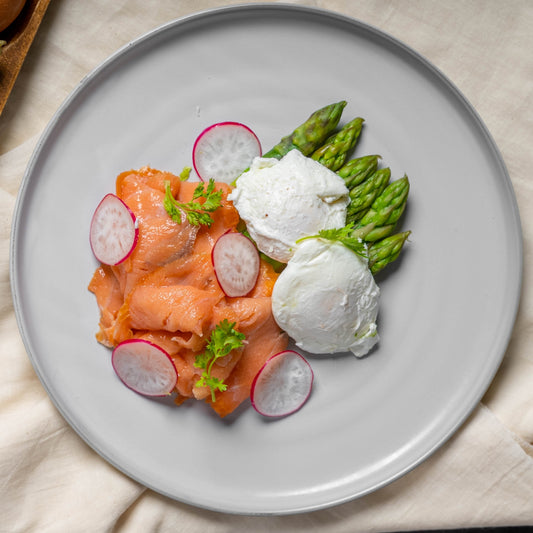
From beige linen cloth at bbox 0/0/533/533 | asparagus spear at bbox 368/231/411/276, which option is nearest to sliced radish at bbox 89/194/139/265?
beige linen cloth at bbox 0/0/533/533

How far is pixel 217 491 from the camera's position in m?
3.30

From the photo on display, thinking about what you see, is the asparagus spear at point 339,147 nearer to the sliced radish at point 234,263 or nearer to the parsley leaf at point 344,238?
the parsley leaf at point 344,238

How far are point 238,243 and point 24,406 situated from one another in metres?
1.64

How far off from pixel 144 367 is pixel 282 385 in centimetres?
80

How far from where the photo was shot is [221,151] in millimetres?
3305

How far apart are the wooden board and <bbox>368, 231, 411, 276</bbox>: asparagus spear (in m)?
2.34

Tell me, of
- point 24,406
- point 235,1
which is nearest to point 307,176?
point 235,1

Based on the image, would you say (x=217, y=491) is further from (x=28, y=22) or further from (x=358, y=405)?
(x=28, y=22)

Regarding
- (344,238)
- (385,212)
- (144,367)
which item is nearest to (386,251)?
(385,212)

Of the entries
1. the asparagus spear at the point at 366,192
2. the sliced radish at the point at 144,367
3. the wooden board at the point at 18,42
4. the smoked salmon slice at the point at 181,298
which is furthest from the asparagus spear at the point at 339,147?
the wooden board at the point at 18,42

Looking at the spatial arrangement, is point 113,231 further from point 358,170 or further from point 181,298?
point 358,170

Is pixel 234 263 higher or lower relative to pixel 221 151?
lower

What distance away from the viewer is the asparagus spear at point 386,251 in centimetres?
323

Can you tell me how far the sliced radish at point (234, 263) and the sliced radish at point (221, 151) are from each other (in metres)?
0.39
